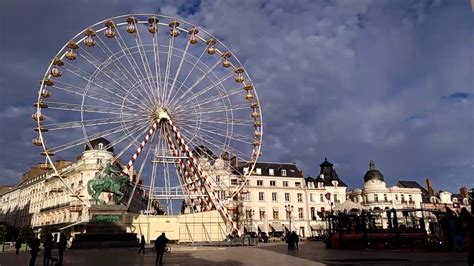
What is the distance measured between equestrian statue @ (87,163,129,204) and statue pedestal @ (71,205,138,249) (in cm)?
110

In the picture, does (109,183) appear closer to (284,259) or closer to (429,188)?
(284,259)

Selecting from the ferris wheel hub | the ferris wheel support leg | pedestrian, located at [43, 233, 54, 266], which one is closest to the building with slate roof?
the ferris wheel support leg

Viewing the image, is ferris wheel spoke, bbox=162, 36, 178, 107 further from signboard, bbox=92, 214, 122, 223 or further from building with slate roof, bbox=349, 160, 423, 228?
building with slate roof, bbox=349, 160, 423, 228

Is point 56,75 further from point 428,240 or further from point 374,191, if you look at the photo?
point 374,191

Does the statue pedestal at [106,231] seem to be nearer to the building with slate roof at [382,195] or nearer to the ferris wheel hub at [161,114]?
the ferris wheel hub at [161,114]

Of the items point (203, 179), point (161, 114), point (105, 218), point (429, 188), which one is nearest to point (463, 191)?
point (429, 188)

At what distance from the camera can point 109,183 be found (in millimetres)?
36312

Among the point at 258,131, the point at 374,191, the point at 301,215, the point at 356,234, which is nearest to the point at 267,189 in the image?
the point at 301,215

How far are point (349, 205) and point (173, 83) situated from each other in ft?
65.7

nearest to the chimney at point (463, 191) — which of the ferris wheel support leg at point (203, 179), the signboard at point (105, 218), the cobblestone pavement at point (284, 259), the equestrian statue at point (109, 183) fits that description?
the ferris wheel support leg at point (203, 179)

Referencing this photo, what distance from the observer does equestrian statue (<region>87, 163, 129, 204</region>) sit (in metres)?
36.1

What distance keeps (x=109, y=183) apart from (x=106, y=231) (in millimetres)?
4192

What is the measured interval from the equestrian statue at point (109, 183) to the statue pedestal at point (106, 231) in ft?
3.60

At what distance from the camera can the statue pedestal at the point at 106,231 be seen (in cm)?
3297
